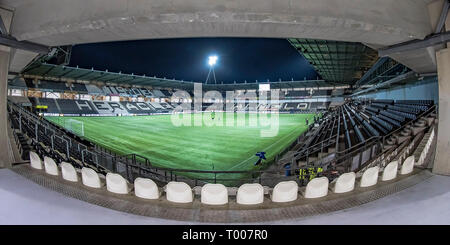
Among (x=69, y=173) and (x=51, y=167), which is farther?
(x=51, y=167)

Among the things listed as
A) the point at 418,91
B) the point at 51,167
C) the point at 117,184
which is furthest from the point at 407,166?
the point at 418,91

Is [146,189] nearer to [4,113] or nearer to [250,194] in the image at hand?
[250,194]

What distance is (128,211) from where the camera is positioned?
343 cm

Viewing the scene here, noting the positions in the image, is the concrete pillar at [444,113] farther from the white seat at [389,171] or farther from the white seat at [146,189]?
the white seat at [146,189]

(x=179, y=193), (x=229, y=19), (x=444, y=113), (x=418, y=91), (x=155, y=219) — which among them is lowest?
(x=155, y=219)

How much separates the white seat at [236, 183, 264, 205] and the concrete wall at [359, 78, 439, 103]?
54.8 feet

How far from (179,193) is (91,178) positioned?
2102mm

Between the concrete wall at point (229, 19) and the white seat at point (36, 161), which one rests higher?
the concrete wall at point (229, 19)

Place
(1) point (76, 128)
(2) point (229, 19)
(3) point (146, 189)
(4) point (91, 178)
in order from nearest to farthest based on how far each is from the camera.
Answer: (2) point (229, 19) → (3) point (146, 189) → (4) point (91, 178) → (1) point (76, 128)

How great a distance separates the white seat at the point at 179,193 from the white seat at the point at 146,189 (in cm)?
29

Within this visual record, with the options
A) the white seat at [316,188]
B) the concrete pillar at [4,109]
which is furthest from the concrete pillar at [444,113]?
the concrete pillar at [4,109]

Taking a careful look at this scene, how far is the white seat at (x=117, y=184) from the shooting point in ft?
13.3

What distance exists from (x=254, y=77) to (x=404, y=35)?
86.3 meters

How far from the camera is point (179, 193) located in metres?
3.79
